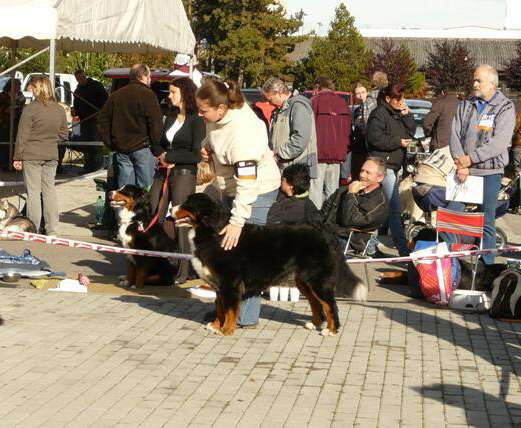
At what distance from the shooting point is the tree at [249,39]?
59.5 m

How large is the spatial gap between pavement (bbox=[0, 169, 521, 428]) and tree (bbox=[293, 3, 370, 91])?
52.6m

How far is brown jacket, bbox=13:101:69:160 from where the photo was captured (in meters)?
12.5

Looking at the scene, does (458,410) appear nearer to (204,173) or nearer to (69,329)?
(69,329)

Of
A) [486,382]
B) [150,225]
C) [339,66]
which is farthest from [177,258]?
[339,66]

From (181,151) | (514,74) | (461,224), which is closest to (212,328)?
(181,151)

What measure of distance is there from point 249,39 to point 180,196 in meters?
49.9

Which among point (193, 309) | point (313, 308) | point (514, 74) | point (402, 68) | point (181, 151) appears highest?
point (402, 68)

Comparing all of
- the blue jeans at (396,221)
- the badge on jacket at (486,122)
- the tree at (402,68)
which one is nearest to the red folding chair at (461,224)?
the badge on jacket at (486,122)

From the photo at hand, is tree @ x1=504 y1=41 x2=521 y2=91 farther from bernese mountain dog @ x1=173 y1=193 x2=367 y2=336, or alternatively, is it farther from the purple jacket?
bernese mountain dog @ x1=173 y1=193 x2=367 y2=336

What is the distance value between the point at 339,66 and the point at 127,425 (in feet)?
188

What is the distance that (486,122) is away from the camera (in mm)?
9969

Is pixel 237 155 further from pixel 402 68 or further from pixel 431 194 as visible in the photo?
pixel 402 68

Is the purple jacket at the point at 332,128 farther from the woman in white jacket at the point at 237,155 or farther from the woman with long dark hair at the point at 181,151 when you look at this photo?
the woman in white jacket at the point at 237,155

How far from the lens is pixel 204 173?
10.9m
